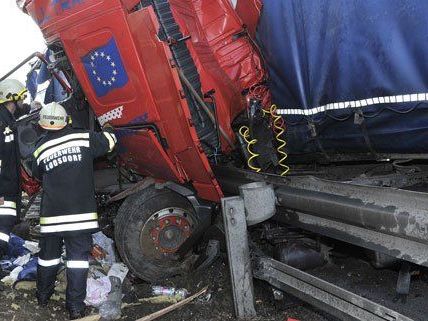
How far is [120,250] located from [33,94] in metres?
1.95

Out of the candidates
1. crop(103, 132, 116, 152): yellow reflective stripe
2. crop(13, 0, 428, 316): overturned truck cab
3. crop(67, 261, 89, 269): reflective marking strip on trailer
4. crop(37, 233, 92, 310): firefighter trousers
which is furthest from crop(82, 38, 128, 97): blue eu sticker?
crop(67, 261, 89, 269): reflective marking strip on trailer

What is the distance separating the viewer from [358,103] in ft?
8.17

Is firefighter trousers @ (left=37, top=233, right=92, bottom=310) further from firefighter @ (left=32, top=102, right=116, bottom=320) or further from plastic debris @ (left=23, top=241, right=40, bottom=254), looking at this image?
plastic debris @ (left=23, top=241, right=40, bottom=254)

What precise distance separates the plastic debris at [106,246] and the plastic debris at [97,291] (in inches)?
14.6

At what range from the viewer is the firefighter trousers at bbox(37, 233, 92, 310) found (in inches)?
136

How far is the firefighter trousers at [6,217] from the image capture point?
12.6 ft

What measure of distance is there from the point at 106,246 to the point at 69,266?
29.6 inches

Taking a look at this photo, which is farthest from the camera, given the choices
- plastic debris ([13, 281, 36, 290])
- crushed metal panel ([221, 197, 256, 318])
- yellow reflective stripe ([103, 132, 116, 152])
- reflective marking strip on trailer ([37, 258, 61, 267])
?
plastic debris ([13, 281, 36, 290])

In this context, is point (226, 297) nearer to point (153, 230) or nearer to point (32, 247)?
point (153, 230)

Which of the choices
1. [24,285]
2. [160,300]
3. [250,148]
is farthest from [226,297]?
[24,285]

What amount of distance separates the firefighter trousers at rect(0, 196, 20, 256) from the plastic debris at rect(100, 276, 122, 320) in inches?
37.9

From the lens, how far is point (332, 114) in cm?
270

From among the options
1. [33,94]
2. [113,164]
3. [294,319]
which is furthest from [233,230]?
[33,94]

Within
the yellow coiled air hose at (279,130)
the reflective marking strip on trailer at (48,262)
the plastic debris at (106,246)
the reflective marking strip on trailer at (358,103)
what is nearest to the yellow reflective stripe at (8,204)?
the reflective marking strip on trailer at (48,262)
